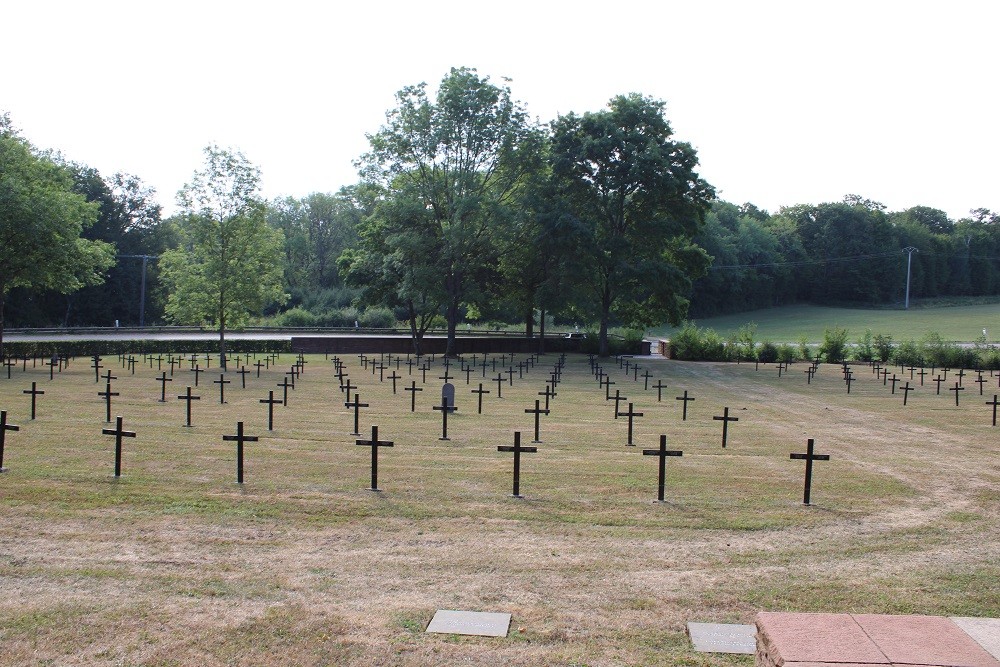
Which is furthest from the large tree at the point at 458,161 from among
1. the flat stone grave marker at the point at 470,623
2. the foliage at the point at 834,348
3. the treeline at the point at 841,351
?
the flat stone grave marker at the point at 470,623

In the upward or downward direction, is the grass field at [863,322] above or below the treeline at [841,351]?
above

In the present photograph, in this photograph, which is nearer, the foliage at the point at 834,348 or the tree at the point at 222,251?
the tree at the point at 222,251

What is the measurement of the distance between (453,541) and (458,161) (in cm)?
4349

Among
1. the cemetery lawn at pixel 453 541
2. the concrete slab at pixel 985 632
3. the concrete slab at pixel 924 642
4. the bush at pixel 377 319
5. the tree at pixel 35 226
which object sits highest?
the tree at pixel 35 226

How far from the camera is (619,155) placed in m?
50.3

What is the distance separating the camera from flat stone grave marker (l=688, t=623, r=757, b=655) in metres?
6.14

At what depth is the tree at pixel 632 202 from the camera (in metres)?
48.7

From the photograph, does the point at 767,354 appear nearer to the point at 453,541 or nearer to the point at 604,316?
the point at 604,316

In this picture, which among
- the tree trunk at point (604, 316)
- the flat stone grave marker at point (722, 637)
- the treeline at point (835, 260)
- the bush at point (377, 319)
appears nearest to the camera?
the flat stone grave marker at point (722, 637)

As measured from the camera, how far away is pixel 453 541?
905 centimetres

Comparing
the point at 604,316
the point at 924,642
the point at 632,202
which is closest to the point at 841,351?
the point at 604,316

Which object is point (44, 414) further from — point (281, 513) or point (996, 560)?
point (996, 560)

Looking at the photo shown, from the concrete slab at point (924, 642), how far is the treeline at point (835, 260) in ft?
303

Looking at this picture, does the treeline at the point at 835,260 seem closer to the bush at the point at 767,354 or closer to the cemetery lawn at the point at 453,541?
the bush at the point at 767,354
